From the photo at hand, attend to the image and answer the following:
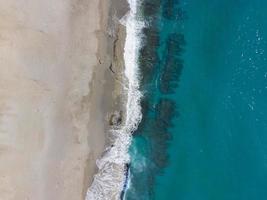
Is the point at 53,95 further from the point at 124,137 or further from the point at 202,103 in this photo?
the point at 202,103

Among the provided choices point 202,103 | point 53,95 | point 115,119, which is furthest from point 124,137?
point 202,103

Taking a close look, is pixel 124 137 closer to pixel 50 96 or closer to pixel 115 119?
pixel 115 119

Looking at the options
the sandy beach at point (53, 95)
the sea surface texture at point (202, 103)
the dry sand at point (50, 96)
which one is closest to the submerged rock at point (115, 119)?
the sandy beach at point (53, 95)

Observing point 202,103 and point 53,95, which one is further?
point 202,103

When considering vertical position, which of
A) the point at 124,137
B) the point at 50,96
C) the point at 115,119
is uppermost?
the point at 50,96

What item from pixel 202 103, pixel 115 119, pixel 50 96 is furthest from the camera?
pixel 202 103

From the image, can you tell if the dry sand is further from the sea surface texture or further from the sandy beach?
the sea surface texture

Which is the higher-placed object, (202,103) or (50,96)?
(202,103)

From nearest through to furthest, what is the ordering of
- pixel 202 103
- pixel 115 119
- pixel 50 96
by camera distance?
pixel 50 96 → pixel 115 119 → pixel 202 103
